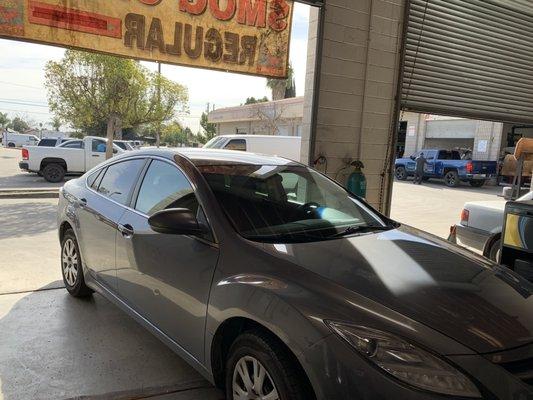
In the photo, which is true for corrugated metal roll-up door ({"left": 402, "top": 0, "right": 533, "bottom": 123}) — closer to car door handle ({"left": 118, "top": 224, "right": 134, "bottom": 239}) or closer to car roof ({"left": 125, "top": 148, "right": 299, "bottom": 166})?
car roof ({"left": 125, "top": 148, "right": 299, "bottom": 166})

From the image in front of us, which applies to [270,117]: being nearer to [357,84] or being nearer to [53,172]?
Result: [53,172]

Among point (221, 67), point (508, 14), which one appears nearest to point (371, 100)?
point (221, 67)

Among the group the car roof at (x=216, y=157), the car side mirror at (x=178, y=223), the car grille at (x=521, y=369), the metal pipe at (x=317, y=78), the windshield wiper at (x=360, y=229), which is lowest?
Result: the car grille at (x=521, y=369)

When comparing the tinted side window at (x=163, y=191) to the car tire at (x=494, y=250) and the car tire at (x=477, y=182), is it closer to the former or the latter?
the car tire at (x=494, y=250)

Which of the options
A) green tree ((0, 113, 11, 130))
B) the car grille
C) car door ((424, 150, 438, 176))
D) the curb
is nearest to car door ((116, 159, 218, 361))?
the car grille

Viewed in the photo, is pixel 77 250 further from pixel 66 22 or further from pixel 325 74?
pixel 325 74

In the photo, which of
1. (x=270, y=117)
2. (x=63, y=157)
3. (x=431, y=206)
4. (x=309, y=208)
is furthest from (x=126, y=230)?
(x=270, y=117)

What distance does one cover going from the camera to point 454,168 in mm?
21047

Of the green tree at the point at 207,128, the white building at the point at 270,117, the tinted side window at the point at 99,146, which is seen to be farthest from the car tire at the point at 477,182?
the green tree at the point at 207,128

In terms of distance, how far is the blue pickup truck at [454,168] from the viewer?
2047 centimetres

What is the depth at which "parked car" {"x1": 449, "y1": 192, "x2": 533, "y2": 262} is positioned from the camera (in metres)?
Result: 6.06

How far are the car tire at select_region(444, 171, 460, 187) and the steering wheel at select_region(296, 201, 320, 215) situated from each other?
63.6ft

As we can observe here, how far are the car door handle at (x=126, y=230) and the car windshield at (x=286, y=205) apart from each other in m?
0.72

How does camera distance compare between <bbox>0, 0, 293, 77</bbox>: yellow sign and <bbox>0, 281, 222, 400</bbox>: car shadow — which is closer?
<bbox>0, 281, 222, 400</bbox>: car shadow
